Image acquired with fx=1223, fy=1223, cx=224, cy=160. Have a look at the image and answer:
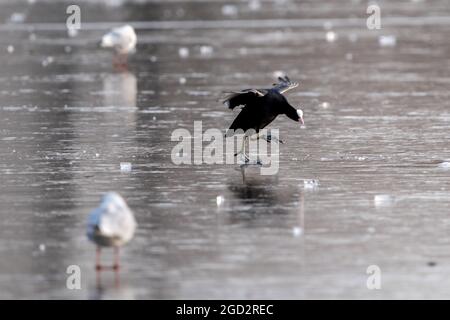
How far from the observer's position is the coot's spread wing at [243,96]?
42.8 ft

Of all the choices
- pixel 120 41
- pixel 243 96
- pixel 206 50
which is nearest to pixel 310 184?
pixel 243 96

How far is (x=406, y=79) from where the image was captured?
2002cm

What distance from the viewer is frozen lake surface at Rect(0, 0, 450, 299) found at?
8.64 metres

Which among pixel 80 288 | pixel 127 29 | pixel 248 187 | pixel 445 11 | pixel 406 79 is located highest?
pixel 445 11

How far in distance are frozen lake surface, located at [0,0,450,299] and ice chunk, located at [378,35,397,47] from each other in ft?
0.56

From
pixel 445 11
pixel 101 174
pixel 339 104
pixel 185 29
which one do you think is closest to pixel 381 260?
pixel 101 174

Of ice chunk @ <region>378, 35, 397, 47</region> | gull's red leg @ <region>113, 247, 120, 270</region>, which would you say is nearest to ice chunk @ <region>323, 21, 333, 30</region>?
ice chunk @ <region>378, 35, 397, 47</region>

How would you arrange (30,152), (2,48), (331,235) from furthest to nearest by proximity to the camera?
(2,48) → (30,152) → (331,235)

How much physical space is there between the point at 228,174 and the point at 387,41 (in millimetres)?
14006

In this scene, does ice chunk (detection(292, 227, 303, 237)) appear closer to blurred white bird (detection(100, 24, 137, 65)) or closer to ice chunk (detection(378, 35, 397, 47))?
blurred white bird (detection(100, 24, 137, 65))

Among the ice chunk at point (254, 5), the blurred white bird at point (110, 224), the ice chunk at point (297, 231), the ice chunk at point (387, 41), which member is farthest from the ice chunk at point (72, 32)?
the blurred white bird at point (110, 224)

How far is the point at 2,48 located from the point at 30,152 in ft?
39.1

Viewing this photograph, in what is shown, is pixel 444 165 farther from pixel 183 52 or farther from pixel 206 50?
pixel 206 50

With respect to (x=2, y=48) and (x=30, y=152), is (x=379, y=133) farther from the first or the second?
(x=2, y=48)
